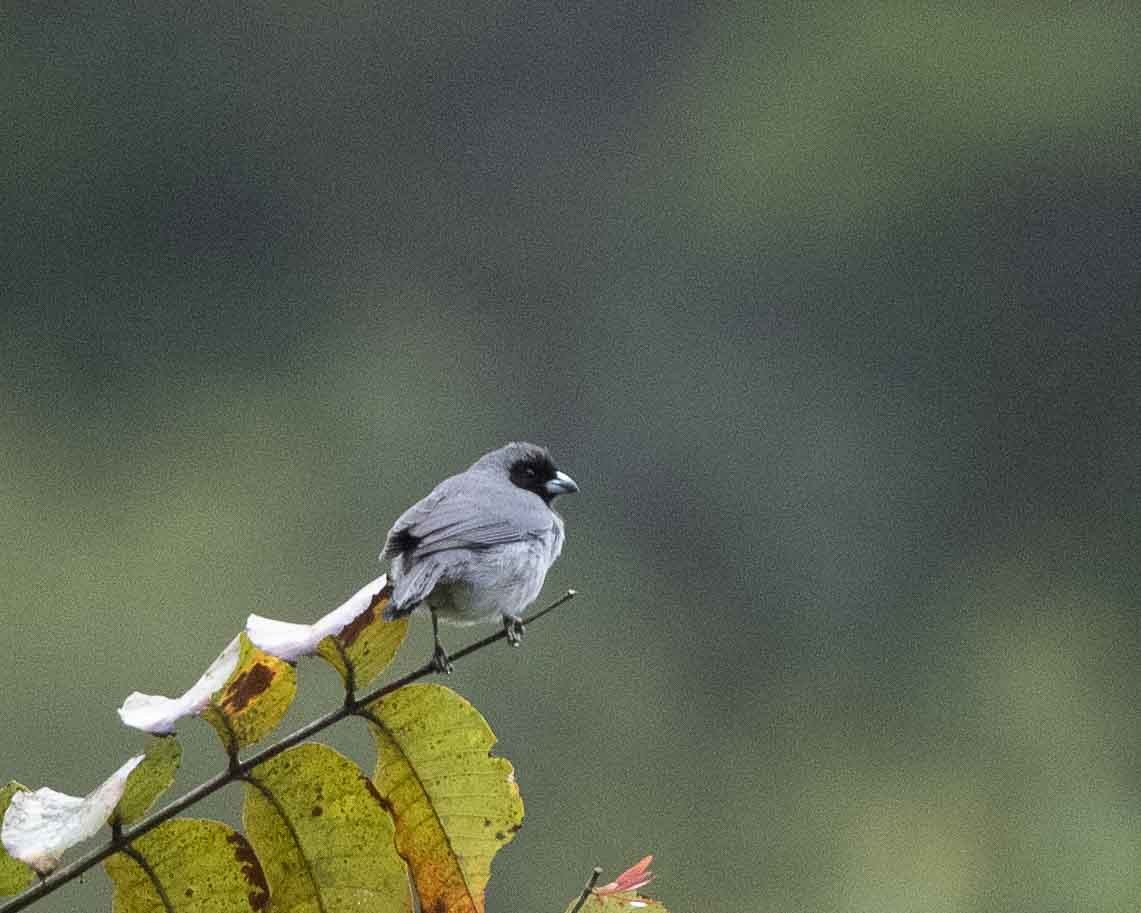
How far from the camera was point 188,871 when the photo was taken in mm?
1812

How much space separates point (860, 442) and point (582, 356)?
420 cm

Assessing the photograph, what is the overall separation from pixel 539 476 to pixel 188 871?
368cm

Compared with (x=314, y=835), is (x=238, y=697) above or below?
above

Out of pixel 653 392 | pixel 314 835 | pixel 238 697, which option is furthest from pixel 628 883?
pixel 653 392

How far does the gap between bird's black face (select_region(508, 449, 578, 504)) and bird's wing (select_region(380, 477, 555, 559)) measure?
12.5 inches

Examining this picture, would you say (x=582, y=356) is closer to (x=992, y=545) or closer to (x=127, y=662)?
(x=992, y=545)

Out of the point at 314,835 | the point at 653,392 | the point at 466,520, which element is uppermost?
the point at 653,392

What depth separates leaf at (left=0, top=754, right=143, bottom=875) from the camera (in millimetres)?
1617

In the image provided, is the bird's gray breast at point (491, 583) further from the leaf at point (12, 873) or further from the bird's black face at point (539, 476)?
the leaf at point (12, 873)

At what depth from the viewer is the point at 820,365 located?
28578 millimetres

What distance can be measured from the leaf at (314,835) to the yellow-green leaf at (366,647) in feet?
0.26

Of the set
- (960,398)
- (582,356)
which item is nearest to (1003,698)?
(960,398)

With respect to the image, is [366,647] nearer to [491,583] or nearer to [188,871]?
[188,871]

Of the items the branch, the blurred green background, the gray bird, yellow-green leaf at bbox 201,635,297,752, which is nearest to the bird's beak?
the gray bird
